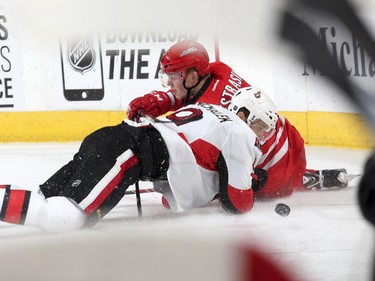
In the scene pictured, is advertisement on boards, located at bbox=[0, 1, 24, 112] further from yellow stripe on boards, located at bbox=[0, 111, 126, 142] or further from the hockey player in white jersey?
the hockey player in white jersey

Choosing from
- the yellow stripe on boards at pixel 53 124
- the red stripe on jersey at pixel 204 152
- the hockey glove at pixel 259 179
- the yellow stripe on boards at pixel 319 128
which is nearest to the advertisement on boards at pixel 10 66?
the yellow stripe on boards at pixel 53 124

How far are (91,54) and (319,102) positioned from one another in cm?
148

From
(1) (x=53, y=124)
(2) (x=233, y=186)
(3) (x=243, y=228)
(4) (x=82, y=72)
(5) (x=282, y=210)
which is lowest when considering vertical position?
(1) (x=53, y=124)

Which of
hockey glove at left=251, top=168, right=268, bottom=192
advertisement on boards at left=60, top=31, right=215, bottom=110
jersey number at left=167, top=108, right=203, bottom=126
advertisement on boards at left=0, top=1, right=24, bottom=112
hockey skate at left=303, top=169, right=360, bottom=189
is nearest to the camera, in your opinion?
jersey number at left=167, top=108, right=203, bottom=126

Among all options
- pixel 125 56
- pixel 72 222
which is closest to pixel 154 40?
pixel 125 56

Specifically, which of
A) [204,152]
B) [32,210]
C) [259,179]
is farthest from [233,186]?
[32,210]

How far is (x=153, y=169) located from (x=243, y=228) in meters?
1.12

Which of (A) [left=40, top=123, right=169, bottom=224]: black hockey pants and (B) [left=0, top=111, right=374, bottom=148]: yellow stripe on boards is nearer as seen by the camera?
(A) [left=40, top=123, right=169, bottom=224]: black hockey pants

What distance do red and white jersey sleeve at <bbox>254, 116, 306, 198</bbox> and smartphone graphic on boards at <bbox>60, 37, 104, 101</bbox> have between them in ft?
6.39

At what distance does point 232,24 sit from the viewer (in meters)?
0.49

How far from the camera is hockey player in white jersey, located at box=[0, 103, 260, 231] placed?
220 centimetres

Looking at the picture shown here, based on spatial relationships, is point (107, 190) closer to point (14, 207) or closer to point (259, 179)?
point (14, 207)

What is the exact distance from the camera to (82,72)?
15.4 ft

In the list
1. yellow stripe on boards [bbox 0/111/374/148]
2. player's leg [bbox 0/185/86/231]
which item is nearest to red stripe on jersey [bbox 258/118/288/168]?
Result: player's leg [bbox 0/185/86/231]
